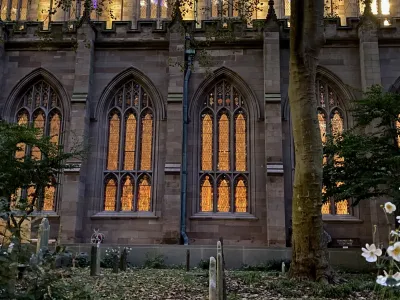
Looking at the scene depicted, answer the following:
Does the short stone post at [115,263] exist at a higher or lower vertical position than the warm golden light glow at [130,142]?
lower

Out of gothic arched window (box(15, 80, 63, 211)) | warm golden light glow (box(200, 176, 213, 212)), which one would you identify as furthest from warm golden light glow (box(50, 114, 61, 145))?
warm golden light glow (box(200, 176, 213, 212))

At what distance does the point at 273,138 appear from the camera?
52.9ft

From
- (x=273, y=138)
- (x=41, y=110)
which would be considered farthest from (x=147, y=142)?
(x=273, y=138)

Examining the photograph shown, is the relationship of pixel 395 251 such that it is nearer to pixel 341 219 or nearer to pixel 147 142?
pixel 341 219

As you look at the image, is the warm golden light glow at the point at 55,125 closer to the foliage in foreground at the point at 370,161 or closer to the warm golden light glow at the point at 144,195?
the warm golden light glow at the point at 144,195

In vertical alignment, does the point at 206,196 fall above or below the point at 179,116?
below

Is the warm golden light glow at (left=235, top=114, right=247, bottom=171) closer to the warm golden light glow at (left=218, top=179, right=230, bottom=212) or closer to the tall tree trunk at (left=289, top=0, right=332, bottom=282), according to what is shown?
the warm golden light glow at (left=218, top=179, right=230, bottom=212)

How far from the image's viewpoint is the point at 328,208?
1659 centimetres

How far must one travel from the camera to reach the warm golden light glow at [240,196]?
16.6 metres

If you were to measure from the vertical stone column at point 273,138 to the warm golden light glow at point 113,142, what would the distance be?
6011 millimetres

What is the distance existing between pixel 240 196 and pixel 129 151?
479 centimetres

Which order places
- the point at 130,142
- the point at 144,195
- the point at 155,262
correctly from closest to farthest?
the point at 155,262, the point at 144,195, the point at 130,142

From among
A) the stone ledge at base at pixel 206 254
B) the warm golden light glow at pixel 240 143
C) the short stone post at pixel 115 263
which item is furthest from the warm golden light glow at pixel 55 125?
the short stone post at pixel 115 263

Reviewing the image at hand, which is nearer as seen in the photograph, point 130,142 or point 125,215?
point 125,215
